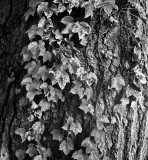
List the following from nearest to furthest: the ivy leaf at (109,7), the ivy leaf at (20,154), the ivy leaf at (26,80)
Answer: the ivy leaf at (109,7) → the ivy leaf at (26,80) → the ivy leaf at (20,154)

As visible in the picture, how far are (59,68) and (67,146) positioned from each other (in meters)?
0.61

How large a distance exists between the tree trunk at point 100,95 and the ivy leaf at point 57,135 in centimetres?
4

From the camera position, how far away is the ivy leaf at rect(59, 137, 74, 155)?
6.75ft

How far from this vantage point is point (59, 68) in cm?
200

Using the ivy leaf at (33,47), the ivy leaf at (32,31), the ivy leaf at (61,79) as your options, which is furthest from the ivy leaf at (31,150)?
the ivy leaf at (32,31)

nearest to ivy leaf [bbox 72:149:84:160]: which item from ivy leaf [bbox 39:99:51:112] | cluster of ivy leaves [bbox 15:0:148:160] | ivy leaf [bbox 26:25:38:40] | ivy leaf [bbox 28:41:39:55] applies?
cluster of ivy leaves [bbox 15:0:148:160]

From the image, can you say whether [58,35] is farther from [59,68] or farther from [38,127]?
[38,127]

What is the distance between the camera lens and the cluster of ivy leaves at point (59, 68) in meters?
1.96

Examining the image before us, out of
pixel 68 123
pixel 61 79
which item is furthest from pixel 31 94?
pixel 68 123

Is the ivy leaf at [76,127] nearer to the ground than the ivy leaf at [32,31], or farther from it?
nearer to the ground

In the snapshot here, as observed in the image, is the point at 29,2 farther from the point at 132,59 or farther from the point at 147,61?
the point at 147,61

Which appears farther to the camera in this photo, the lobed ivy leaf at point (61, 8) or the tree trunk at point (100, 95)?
the tree trunk at point (100, 95)

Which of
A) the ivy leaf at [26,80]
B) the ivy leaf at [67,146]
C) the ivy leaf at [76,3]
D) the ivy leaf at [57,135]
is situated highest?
the ivy leaf at [76,3]

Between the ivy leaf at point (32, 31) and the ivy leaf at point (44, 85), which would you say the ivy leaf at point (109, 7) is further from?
the ivy leaf at point (44, 85)
